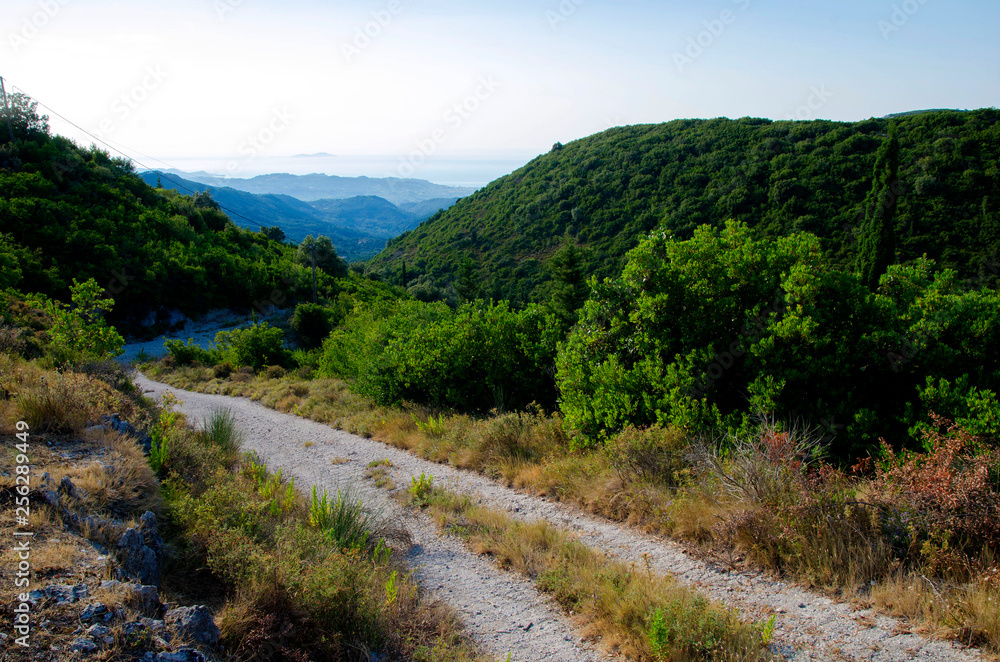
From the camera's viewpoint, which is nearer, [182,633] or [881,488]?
[182,633]

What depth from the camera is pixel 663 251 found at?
6.70 m

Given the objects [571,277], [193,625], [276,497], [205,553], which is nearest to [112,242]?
[571,277]

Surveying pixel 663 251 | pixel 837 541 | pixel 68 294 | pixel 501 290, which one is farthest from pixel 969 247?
pixel 68 294

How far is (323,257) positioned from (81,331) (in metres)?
38.4

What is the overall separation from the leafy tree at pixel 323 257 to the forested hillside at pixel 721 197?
1271 cm

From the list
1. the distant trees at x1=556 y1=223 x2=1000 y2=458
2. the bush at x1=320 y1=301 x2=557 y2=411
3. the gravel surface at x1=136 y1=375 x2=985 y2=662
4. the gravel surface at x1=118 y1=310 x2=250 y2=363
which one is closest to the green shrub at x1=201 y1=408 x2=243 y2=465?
the gravel surface at x1=136 y1=375 x2=985 y2=662

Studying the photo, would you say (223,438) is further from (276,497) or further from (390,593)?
(390,593)

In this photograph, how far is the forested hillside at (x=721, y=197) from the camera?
129ft

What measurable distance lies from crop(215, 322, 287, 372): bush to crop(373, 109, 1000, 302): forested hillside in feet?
Answer: 72.4

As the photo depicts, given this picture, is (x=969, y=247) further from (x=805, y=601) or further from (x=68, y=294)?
(x=68, y=294)

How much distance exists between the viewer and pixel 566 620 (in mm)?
3645

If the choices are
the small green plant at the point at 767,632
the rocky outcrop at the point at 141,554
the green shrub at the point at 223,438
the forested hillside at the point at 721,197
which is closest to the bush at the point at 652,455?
the small green plant at the point at 767,632

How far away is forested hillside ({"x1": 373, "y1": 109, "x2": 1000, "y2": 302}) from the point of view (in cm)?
3934

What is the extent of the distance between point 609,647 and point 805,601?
144 cm
